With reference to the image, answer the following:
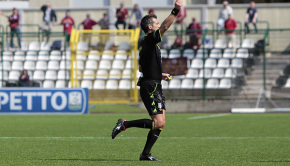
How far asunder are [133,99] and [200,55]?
3.32 m

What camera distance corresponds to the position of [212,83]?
80.4 ft

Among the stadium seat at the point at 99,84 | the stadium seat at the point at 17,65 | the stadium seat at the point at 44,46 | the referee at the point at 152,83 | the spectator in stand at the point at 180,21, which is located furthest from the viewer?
the stadium seat at the point at 44,46

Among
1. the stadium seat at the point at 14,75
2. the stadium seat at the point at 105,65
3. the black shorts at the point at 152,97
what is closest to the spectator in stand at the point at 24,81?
the stadium seat at the point at 14,75

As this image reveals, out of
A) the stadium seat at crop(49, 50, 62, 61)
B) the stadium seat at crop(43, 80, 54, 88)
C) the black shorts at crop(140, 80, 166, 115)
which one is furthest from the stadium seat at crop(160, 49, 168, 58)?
the black shorts at crop(140, 80, 166, 115)

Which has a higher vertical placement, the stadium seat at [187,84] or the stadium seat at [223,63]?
the stadium seat at [223,63]

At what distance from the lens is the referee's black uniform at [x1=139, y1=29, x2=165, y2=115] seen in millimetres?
8477

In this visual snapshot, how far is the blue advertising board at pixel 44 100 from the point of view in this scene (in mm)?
21203

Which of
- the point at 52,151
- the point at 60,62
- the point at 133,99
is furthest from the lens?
the point at 60,62

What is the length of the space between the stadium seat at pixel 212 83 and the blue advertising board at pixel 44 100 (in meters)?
5.35

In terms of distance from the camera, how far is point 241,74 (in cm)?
2409

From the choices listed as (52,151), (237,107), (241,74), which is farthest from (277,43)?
(52,151)

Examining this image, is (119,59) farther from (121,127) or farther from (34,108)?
(121,127)

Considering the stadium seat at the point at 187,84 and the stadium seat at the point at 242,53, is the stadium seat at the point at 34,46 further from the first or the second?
the stadium seat at the point at 242,53

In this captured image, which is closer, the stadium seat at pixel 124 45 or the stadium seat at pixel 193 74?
the stadium seat at pixel 193 74
